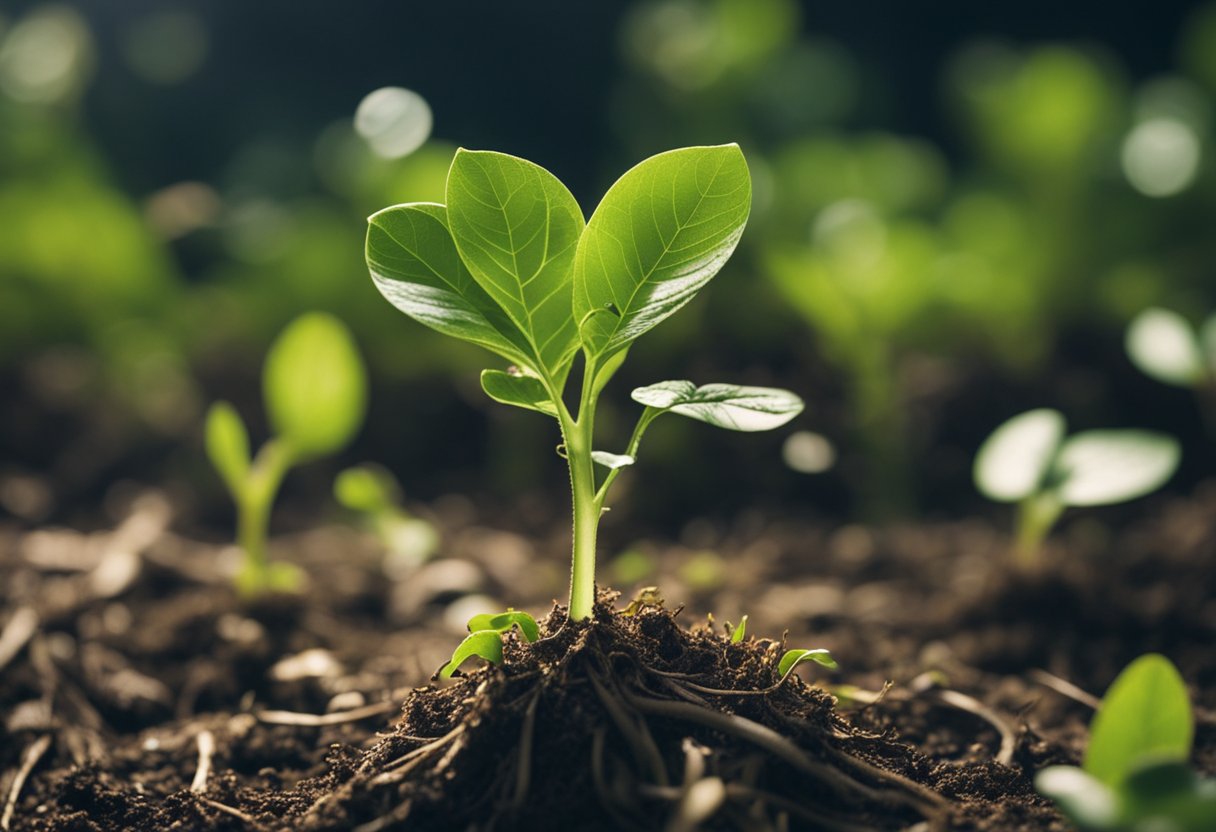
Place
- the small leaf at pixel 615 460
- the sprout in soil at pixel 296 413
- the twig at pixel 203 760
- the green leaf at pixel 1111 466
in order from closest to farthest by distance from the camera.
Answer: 1. the small leaf at pixel 615 460
2. the twig at pixel 203 760
3. the green leaf at pixel 1111 466
4. the sprout in soil at pixel 296 413

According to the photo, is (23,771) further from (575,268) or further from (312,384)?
(575,268)

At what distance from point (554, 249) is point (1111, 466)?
2.44 feet

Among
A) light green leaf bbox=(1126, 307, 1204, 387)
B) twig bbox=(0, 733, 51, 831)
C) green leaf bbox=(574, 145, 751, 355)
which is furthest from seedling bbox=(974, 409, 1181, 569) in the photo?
twig bbox=(0, 733, 51, 831)

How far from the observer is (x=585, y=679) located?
73 centimetres

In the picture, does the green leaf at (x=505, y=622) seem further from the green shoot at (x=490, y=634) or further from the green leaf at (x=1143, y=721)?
the green leaf at (x=1143, y=721)

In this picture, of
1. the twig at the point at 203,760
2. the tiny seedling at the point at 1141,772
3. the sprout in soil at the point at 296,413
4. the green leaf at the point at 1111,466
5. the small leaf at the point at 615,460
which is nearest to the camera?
the tiny seedling at the point at 1141,772

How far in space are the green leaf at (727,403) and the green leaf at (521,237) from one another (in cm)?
10

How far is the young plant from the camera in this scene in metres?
0.72

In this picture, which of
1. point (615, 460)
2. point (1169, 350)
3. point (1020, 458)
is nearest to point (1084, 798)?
point (615, 460)

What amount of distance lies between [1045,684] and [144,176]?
2.66m

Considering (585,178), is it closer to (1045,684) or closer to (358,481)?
(358,481)

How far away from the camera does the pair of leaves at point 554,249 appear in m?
0.72

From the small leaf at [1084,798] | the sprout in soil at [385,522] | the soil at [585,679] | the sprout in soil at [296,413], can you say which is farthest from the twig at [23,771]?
the small leaf at [1084,798]

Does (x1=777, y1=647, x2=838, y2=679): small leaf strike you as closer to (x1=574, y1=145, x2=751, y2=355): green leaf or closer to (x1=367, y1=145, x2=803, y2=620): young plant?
(x1=367, y1=145, x2=803, y2=620): young plant
